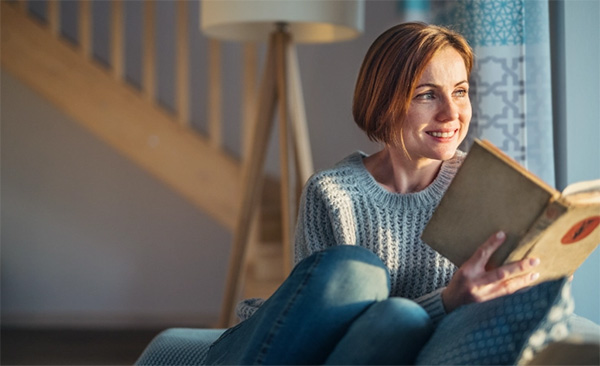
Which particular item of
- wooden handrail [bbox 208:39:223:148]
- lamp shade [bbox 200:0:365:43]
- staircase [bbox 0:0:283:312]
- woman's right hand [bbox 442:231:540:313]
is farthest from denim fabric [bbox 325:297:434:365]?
wooden handrail [bbox 208:39:223:148]

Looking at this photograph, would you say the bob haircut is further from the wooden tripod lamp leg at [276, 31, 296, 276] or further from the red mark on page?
the wooden tripod lamp leg at [276, 31, 296, 276]

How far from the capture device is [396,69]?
57.8 inches

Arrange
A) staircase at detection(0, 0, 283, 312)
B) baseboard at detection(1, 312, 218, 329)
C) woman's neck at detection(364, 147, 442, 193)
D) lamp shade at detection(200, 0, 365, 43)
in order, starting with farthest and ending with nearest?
baseboard at detection(1, 312, 218, 329) < staircase at detection(0, 0, 283, 312) < lamp shade at detection(200, 0, 365, 43) < woman's neck at detection(364, 147, 442, 193)

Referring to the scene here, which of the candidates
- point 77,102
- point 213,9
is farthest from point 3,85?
point 213,9

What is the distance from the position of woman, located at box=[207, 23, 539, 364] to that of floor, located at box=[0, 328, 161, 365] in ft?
6.08

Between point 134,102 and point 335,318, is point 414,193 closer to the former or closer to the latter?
point 335,318

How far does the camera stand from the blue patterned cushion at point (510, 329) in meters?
0.92

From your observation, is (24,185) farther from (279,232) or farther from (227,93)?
(279,232)

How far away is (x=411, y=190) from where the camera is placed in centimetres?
157

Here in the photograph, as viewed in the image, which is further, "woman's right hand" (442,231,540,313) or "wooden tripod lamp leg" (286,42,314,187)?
"wooden tripod lamp leg" (286,42,314,187)

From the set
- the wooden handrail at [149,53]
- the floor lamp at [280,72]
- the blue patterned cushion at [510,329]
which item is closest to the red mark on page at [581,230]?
the blue patterned cushion at [510,329]

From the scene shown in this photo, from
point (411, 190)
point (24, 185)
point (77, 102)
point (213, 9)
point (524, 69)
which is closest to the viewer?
point (411, 190)

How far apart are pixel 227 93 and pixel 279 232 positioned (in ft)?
2.94

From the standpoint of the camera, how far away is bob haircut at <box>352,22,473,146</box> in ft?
4.77
